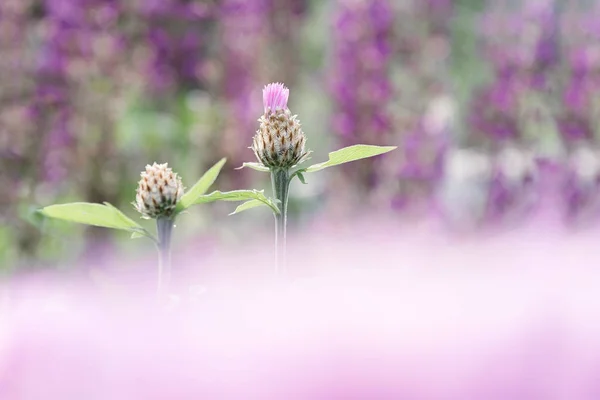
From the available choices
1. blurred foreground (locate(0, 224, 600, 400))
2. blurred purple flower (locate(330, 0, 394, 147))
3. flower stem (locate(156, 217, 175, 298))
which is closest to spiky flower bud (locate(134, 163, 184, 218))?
flower stem (locate(156, 217, 175, 298))

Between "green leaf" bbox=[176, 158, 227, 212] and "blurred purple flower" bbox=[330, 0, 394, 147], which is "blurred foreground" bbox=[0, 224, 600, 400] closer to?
"green leaf" bbox=[176, 158, 227, 212]

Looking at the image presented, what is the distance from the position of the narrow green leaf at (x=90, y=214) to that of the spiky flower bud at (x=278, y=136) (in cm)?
9

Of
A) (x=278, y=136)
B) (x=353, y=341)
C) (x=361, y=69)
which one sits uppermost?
(x=361, y=69)

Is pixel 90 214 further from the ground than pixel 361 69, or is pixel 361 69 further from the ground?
A: pixel 361 69

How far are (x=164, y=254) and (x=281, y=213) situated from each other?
0.16ft

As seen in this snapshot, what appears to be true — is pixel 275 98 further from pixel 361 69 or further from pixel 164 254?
pixel 361 69

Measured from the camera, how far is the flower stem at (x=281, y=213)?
26 cm

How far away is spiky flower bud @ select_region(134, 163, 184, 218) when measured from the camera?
0.37 m

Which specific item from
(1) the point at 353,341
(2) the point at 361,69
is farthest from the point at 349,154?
(2) the point at 361,69

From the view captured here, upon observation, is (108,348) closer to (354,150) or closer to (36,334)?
(36,334)

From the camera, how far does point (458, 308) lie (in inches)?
4.7

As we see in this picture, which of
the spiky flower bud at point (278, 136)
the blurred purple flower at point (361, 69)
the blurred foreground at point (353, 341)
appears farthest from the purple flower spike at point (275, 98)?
the blurred purple flower at point (361, 69)

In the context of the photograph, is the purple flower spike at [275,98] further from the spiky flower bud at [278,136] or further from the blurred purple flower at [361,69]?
the blurred purple flower at [361,69]

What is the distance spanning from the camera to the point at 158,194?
0.38m
